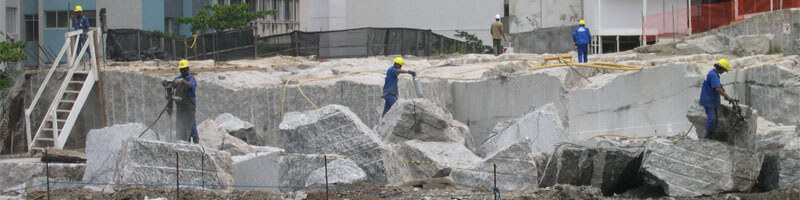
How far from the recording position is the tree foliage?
3844 cm

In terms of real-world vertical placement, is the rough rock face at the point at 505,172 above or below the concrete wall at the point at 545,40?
below

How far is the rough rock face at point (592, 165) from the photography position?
39.0 ft

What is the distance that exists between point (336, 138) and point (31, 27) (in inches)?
1078

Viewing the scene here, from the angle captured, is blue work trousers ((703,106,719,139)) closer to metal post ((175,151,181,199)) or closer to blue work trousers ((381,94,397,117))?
blue work trousers ((381,94,397,117))

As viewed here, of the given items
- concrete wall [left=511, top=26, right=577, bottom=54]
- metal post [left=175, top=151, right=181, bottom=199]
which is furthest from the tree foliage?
metal post [left=175, top=151, right=181, bottom=199]

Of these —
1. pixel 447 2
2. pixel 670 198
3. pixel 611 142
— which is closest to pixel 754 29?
pixel 611 142

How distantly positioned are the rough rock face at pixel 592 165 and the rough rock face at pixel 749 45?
11675mm

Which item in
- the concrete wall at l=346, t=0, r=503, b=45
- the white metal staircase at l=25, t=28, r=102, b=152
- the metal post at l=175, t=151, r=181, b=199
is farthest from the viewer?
the concrete wall at l=346, t=0, r=503, b=45

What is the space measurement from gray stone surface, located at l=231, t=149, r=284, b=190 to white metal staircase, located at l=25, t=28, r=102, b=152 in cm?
608

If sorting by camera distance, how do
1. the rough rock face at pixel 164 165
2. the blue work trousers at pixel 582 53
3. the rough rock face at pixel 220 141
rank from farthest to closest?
the blue work trousers at pixel 582 53
the rough rock face at pixel 220 141
the rough rock face at pixel 164 165

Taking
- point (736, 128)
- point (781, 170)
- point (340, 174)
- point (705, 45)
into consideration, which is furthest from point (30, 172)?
point (705, 45)

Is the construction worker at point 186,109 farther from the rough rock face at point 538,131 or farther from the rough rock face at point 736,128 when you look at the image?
the rough rock face at point 736,128

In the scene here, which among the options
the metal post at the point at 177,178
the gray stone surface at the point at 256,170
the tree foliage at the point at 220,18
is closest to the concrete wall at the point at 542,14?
the tree foliage at the point at 220,18

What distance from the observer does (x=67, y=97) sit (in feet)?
60.0
